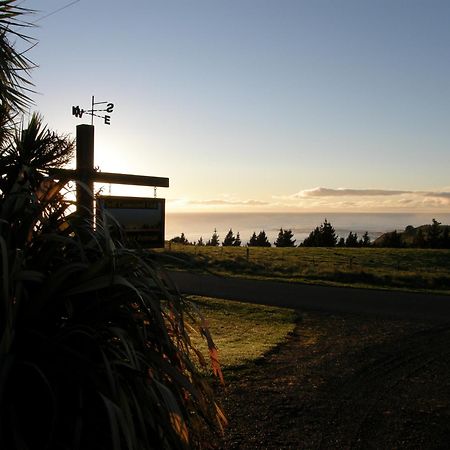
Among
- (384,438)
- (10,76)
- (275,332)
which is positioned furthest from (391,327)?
(10,76)

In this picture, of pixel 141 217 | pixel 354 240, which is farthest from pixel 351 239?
pixel 141 217

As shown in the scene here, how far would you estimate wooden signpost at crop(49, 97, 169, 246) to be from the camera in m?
3.80

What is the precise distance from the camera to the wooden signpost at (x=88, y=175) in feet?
12.5

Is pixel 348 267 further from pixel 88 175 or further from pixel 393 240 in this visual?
pixel 393 240

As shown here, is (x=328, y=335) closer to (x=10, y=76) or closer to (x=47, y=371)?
(x=10, y=76)

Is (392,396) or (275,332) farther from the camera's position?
(275,332)

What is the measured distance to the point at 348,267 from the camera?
18125 mm

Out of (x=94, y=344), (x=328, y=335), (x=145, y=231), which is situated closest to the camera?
(x=94, y=344)

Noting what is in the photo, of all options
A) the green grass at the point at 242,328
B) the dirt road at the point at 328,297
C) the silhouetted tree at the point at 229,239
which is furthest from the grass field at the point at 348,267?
the silhouetted tree at the point at 229,239

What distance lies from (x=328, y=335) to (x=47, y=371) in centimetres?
699

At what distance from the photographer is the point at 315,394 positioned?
5414 millimetres

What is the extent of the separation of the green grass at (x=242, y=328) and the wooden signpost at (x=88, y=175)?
158 cm

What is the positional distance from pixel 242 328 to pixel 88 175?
5.34m

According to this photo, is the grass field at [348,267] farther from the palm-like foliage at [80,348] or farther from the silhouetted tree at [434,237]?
the palm-like foliage at [80,348]
